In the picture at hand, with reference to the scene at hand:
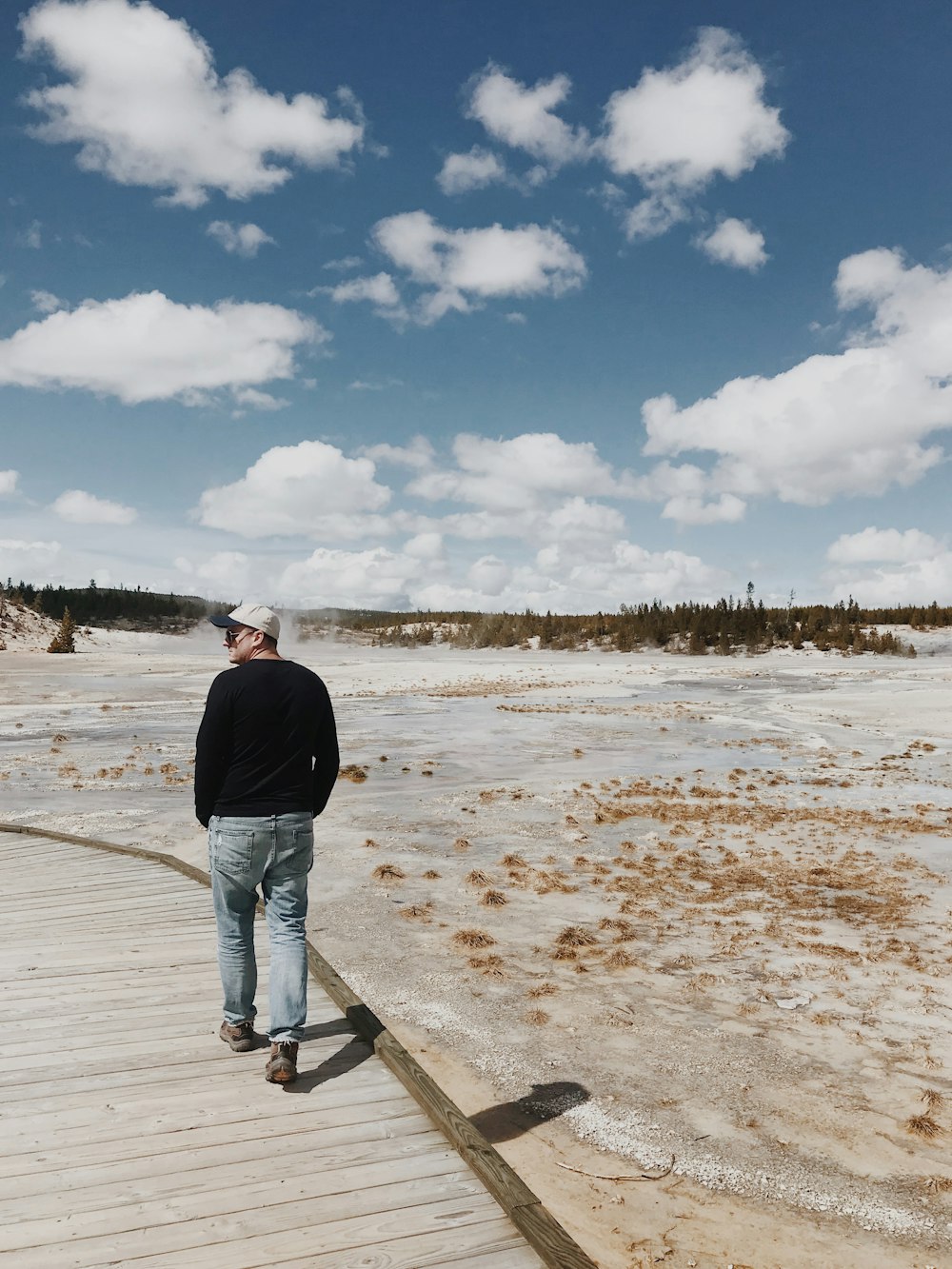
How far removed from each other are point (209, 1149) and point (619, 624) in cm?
9644

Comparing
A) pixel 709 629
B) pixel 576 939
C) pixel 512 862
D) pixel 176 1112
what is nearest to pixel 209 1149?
pixel 176 1112

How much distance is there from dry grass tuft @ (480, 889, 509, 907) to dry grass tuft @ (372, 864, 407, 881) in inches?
50.4

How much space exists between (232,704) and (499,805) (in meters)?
10.4

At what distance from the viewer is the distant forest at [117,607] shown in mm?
115875

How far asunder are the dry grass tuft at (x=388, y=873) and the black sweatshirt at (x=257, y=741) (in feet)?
19.7

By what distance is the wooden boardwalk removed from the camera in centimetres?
318

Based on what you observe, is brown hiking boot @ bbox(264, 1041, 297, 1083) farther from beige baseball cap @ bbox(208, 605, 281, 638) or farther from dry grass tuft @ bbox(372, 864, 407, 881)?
dry grass tuft @ bbox(372, 864, 407, 881)

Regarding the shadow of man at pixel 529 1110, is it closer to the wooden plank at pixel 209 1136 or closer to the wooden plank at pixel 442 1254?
the wooden plank at pixel 209 1136

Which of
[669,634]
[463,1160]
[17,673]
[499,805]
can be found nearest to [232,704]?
[463,1160]

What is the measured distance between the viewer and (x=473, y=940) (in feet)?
26.4

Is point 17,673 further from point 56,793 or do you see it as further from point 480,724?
point 56,793

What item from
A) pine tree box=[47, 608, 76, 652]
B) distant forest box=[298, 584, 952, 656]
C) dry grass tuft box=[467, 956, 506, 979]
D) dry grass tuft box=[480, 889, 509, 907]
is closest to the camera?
dry grass tuft box=[467, 956, 506, 979]

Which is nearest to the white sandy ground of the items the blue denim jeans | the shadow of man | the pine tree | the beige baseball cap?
the shadow of man

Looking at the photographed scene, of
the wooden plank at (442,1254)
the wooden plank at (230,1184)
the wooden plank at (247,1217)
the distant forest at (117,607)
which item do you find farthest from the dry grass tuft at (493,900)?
the distant forest at (117,607)
